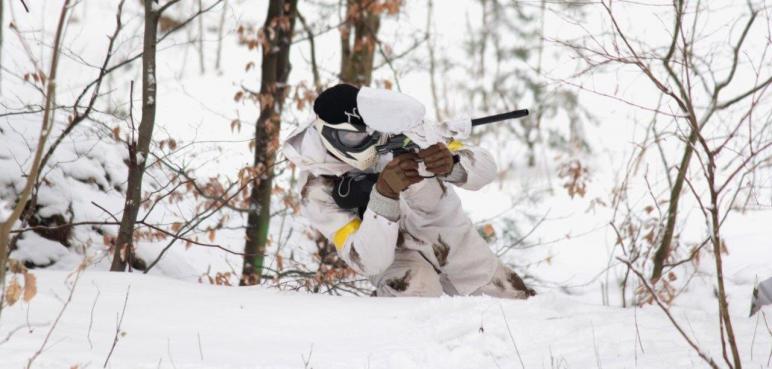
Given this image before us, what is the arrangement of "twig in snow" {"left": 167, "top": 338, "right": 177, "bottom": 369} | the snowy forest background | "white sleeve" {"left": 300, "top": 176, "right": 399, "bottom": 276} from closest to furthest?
"twig in snow" {"left": 167, "top": 338, "right": 177, "bottom": 369}, the snowy forest background, "white sleeve" {"left": 300, "top": 176, "right": 399, "bottom": 276}

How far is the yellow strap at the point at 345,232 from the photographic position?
12.0 feet

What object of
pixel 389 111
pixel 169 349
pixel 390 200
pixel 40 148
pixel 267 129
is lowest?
pixel 169 349

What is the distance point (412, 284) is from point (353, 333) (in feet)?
3.01

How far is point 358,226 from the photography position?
145 inches

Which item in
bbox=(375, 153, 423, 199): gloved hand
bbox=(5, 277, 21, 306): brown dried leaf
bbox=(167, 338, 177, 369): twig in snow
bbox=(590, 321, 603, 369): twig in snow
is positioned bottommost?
bbox=(167, 338, 177, 369): twig in snow

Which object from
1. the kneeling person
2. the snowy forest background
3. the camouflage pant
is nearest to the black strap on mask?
the kneeling person

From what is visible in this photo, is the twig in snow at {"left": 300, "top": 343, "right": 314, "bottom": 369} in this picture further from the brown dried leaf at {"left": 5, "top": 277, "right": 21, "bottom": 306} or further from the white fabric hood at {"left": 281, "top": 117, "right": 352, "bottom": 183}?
the white fabric hood at {"left": 281, "top": 117, "right": 352, "bottom": 183}

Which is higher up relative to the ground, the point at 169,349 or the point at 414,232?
the point at 414,232

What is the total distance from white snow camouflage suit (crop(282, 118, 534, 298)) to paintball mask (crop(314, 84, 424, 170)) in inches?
4.8

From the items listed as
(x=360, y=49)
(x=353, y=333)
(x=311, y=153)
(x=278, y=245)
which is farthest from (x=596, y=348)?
(x=360, y=49)

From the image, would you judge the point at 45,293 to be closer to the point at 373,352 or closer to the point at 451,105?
the point at 373,352

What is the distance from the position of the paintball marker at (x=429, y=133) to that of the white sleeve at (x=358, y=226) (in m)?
0.25

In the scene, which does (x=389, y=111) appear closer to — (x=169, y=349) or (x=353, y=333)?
(x=353, y=333)

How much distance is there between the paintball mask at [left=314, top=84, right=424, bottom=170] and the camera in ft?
11.0
